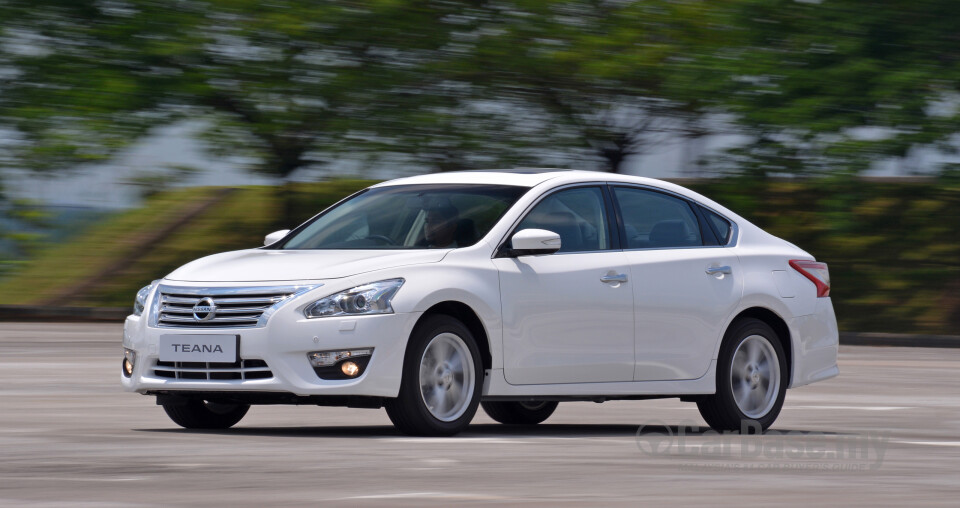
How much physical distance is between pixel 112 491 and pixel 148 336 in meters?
2.78

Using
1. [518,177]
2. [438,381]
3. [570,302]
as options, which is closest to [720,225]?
[518,177]

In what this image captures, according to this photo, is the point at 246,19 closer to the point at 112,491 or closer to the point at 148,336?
the point at 148,336

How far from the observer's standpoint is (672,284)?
427 inches

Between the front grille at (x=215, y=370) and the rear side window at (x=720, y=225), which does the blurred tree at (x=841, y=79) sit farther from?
the front grille at (x=215, y=370)

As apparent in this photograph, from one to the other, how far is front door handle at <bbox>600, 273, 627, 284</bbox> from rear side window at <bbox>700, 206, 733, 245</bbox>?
1129 millimetres

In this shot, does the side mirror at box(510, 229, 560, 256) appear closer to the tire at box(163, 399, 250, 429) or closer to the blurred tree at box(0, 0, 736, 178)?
the tire at box(163, 399, 250, 429)

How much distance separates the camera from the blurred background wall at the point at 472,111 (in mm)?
27094

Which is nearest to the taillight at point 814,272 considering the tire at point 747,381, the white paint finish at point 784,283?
the white paint finish at point 784,283

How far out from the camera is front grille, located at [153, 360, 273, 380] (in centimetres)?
945

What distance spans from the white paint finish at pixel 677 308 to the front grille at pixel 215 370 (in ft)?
7.97

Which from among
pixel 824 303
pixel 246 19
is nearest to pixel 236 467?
pixel 824 303

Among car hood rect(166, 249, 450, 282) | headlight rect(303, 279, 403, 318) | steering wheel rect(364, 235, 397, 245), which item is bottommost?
headlight rect(303, 279, 403, 318)

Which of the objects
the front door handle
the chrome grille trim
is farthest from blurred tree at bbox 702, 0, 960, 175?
the chrome grille trim

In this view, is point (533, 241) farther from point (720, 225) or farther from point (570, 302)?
point (720, 225)
